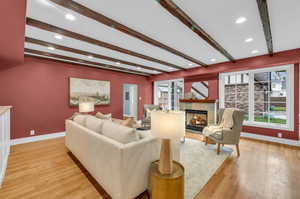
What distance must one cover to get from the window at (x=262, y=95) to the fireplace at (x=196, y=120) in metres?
0.84

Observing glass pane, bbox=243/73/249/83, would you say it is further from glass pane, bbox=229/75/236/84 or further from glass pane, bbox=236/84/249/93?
glass pane, bbox=229/75/236/84

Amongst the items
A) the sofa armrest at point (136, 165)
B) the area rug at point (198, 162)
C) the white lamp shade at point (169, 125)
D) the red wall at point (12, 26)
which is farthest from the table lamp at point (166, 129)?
the red wall at point (12, 26)

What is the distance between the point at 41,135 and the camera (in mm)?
3805

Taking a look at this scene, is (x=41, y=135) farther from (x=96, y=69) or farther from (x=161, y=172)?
(x=161, y=172)

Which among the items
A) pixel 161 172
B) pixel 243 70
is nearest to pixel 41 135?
pixel 161 172

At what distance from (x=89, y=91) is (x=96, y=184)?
3.66m

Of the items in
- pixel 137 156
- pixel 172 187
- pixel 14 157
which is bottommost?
pixel 14 157

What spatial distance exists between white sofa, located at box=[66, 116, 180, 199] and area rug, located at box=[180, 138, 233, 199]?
2.02 feet

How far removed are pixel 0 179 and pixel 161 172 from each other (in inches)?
94.1

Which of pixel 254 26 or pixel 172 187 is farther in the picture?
pixel 254 26

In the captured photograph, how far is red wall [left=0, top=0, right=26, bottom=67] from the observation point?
52.1 inches

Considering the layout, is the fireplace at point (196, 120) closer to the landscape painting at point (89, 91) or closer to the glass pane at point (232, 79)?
the glass pane at point (232, 79)

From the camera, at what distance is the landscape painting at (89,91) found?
443 cm

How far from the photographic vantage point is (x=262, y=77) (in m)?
4.08
